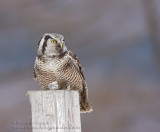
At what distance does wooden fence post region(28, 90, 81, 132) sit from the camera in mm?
1597

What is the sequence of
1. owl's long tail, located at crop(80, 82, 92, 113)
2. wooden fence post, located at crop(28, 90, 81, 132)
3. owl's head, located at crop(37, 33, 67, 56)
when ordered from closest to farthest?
wooden fence post, located at crop(28, 90, 81, 132) < owl's head, located at crop(37, 33, 67, 56) < owl's long tail, located at crop(80, 82, 92, 113)

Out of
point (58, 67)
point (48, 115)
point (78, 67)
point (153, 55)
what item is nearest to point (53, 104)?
point (48, 115)

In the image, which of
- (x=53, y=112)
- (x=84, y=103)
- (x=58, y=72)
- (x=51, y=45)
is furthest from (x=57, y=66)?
(x=53, y=112)

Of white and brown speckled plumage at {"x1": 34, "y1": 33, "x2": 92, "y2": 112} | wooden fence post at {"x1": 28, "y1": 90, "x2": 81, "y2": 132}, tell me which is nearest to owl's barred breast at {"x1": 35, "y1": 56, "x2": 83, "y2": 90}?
white and brown speckled plumage at {"x1": 34, "y1": 33, "x2": 92, "y2": 112}

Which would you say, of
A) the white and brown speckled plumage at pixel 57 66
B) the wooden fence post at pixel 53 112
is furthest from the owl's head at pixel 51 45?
the wooden fence post at pixel 53 112

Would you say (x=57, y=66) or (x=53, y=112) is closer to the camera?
(x=53, y=112)

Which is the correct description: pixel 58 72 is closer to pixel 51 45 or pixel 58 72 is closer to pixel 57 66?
Answer: pixel 57 66

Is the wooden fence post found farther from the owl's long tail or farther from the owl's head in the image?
the owl's long tail

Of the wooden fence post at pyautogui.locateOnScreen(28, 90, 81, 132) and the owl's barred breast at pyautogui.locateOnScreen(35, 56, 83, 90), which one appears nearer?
the wooden fence post at pyautogui.locateOnScreen(28, 90, 81, 132)

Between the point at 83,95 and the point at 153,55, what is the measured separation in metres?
2.13

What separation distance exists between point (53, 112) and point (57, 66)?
0.83 meters

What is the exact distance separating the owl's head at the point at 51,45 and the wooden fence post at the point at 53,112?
2.38ft

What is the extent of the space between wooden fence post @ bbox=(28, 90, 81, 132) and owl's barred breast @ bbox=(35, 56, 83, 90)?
2.48 feet

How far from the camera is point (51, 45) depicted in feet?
7.68
